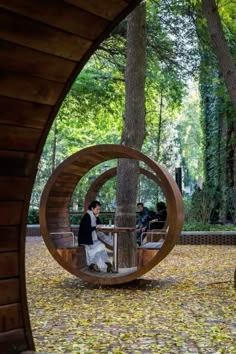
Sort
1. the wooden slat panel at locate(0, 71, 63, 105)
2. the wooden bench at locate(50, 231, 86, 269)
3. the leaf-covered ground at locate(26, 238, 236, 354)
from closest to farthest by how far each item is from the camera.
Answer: the wooden slat panel at locate(0, 71, 63, 105) < the leaf-covered ground at locate(26, 238, 236, 354) < the wooden bench at locate(50, 231, 86, 269)

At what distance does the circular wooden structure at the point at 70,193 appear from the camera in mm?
7938

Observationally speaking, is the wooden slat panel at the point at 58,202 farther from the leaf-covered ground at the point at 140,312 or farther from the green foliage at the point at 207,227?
the green foliage at the point at 207,227

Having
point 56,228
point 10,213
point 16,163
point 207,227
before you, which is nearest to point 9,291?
point 10,213

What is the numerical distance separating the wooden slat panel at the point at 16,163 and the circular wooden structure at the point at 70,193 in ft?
15.4

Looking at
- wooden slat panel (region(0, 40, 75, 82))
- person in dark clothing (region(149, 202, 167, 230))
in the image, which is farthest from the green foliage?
wooden slat panel (region(0, 40, 75, 82))

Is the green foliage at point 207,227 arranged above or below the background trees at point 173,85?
below

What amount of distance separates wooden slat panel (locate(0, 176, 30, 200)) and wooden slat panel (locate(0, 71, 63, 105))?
0.50 m

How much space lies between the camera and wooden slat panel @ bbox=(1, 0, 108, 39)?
261 cm

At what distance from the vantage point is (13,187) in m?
3.16

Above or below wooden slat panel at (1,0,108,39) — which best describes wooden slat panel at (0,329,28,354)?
below

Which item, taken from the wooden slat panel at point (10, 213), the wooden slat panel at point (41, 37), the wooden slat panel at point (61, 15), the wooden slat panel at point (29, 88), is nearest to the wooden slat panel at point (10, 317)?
the wooden slat panel at point (10, 213)

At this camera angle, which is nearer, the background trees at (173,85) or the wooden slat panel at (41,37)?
the wooden slat panel at (41,37)

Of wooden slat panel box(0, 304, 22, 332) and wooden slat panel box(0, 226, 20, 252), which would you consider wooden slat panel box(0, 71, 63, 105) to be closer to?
wooden slat panel box(0, 226, 20, 252)

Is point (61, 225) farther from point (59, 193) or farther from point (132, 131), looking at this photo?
point (132, 131)
